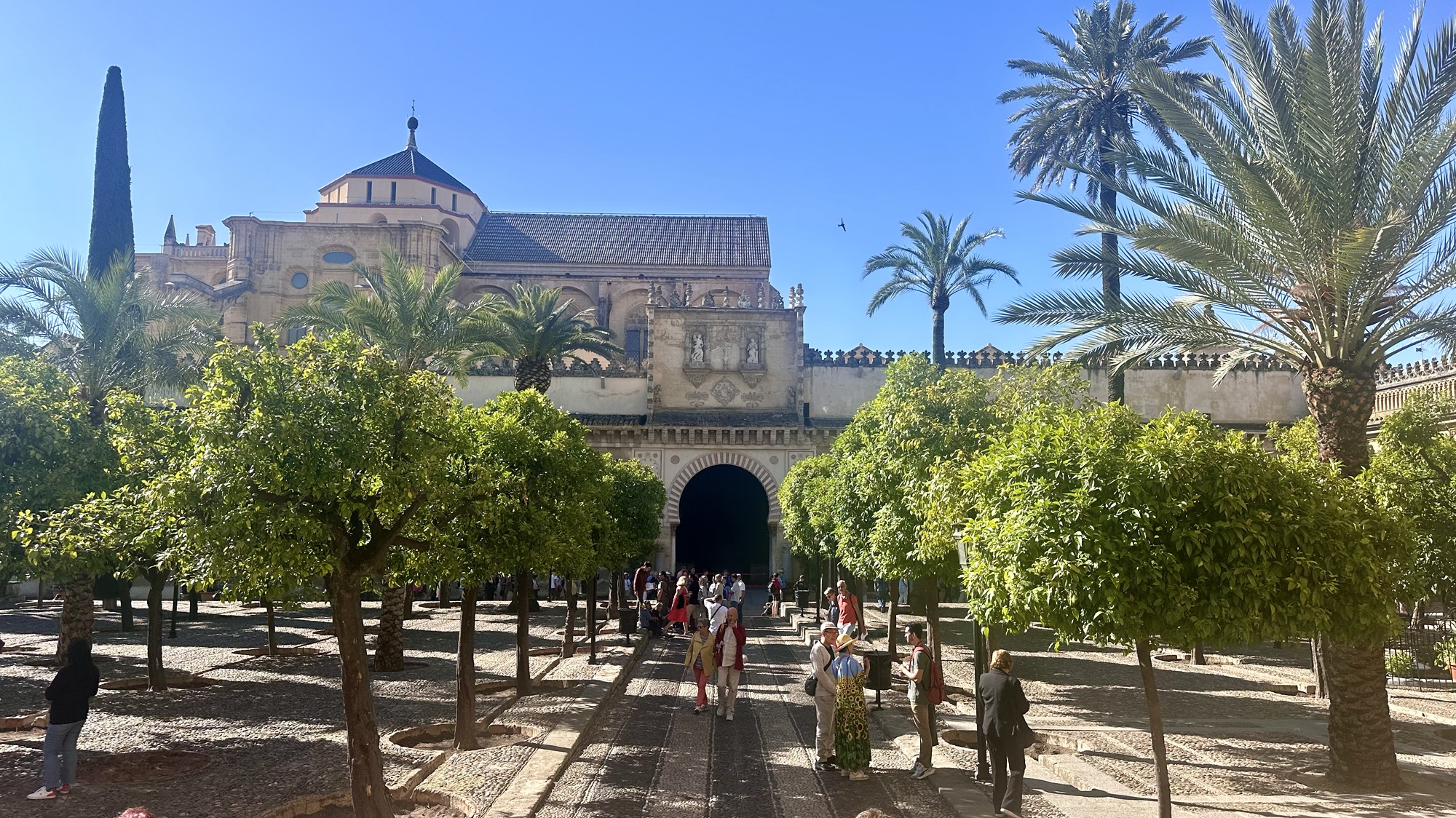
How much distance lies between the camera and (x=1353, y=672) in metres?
9.35

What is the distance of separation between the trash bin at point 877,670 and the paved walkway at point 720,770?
2.82 feet

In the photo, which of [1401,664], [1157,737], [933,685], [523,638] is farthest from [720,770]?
[1401,664]

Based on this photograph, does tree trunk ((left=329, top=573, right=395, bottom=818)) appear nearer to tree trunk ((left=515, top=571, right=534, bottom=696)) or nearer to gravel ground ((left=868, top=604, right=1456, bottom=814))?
tree trunk ((left=515, top=571, right=534, bottom=696))

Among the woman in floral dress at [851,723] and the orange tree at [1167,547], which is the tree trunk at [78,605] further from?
the orange tree at [1167,547]

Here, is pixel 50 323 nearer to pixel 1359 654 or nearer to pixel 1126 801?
pixel 1126 801

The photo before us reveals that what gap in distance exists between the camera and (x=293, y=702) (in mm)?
13469

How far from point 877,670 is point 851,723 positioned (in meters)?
4.41

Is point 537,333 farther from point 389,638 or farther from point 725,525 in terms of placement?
point 725,525

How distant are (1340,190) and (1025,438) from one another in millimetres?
4459

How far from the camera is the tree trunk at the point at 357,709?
23.5ft

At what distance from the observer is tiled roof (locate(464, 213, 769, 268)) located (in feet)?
161

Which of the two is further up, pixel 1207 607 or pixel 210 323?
pixel 210 323

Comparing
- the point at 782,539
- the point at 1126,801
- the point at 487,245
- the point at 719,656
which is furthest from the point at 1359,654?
the point at 487,245

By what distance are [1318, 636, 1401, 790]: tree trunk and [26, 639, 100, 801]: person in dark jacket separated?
32.8 ft
